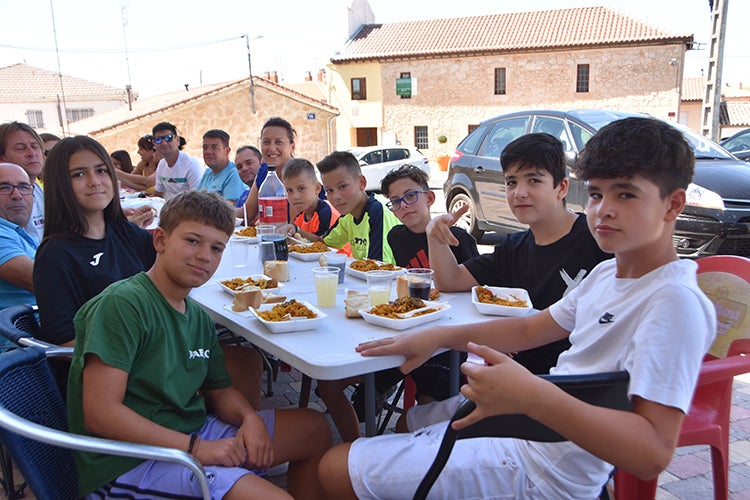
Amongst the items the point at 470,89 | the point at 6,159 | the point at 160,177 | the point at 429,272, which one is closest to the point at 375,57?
the point at 470,89

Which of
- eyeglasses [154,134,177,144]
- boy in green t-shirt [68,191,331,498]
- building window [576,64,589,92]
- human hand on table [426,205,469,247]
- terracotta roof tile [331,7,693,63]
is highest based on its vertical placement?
terracotta roof tile [331,7,693,63]

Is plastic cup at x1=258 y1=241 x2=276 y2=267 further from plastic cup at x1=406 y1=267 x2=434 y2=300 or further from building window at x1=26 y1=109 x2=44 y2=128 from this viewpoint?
building window at x1=26 y1=109 x2=44 y2=128

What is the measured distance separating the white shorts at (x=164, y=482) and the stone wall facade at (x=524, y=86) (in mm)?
23005

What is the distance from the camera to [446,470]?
1429 mm

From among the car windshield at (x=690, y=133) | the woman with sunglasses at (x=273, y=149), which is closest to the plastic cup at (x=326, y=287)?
the woman with sunglasses at (x=273, y=149)

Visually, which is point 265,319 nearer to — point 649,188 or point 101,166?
point 101,166

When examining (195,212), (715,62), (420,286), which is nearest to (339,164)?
(420,286)

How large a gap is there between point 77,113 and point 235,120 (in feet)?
71.1

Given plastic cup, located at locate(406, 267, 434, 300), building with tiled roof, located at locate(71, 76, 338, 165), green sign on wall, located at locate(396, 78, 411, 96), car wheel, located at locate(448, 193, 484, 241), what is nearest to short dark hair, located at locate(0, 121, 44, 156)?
plastic cup, located at locate(406, 267, 434, 300)

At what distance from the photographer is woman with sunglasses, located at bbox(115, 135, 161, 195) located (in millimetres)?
7516

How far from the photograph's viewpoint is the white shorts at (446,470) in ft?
4.64

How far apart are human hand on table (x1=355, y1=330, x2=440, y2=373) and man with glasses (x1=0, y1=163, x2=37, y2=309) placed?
1.71m

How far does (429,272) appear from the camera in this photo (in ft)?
7.26

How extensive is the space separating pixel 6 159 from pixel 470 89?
2464 centimetres
